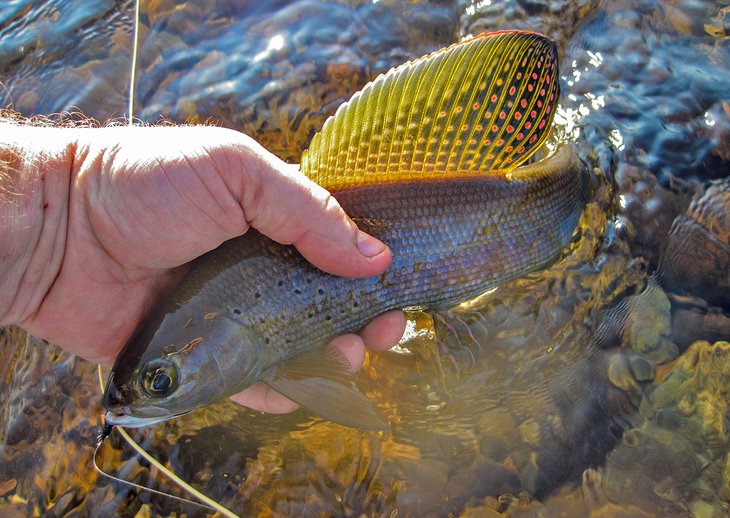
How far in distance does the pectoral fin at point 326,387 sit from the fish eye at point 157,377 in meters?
0.46

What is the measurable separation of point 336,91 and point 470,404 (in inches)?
94.2

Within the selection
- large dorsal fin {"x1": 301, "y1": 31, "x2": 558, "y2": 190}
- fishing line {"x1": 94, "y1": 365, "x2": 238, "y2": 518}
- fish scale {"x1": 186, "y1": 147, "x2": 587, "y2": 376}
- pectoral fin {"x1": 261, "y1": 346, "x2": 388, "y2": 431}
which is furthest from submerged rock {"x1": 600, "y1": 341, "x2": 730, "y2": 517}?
fishing line {"x1": 94, "y1": 365, "x2": 238, "y2": 518}

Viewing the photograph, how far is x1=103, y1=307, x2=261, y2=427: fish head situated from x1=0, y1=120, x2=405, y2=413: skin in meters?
0.34

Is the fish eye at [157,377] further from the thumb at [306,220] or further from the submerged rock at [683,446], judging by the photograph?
the submerged rock at [683,446]

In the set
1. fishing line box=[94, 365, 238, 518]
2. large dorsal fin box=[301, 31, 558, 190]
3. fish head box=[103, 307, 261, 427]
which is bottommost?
fishing line box=[94, 365, 238, 518]

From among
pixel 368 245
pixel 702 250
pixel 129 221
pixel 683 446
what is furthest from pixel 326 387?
pixel 702 250

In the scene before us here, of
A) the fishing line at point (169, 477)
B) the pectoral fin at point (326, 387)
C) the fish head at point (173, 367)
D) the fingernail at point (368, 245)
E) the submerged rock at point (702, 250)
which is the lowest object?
the fishing line at point (169, 477)

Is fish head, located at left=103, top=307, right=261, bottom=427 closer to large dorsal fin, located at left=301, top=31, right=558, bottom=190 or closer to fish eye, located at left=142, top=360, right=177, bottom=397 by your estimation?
fish eye, located at left=142, top=360, right=177, bottom=397

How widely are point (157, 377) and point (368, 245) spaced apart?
0.99m

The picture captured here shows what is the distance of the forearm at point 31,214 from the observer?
8.27ft

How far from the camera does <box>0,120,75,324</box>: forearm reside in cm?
252

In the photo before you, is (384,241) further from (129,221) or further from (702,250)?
(702,250)

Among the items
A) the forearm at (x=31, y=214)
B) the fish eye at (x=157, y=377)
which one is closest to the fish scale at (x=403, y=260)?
the fish eye at (x=157, y=377)

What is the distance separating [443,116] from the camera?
2.73 metres
